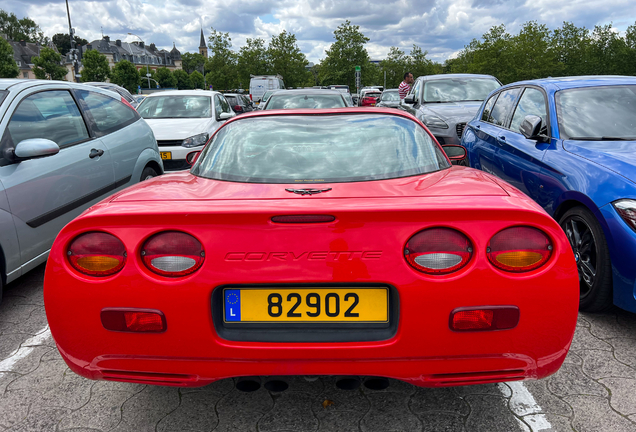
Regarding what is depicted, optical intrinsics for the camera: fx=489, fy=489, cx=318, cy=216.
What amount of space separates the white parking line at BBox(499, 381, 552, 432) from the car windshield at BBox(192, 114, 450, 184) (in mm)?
1157

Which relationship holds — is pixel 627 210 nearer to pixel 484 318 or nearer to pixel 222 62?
pixel 484 318

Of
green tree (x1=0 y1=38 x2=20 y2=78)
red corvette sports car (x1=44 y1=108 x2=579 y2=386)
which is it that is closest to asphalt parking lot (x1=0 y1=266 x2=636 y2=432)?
red corvette sports car (x1=44 y1=108 x2=579 y2=386)

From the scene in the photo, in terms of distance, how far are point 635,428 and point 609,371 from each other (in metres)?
0.54

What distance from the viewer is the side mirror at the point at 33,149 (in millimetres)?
3455

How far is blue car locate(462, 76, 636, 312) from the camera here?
9.63 feet

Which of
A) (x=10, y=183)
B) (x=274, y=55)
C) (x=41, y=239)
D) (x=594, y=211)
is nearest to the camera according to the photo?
(x=594, y=211)

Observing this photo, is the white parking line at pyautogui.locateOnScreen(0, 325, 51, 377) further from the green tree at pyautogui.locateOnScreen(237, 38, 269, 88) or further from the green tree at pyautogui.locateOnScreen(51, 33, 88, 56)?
the green tree at pyautogui.locateOnScreen(51, 33, 88, 56)

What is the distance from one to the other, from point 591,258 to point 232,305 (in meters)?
2.56

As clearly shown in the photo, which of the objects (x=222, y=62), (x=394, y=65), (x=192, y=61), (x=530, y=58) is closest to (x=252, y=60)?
(x=222, y=62)

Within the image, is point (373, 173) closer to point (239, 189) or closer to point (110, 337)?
point (239, 189)

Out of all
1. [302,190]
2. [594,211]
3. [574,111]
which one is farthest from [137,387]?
[574,111]

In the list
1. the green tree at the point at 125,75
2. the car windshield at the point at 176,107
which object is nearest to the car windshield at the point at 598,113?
the car windshield at the point at 176,107

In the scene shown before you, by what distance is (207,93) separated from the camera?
10.2 metres

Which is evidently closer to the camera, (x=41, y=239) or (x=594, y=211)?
(x=594, y=211)
